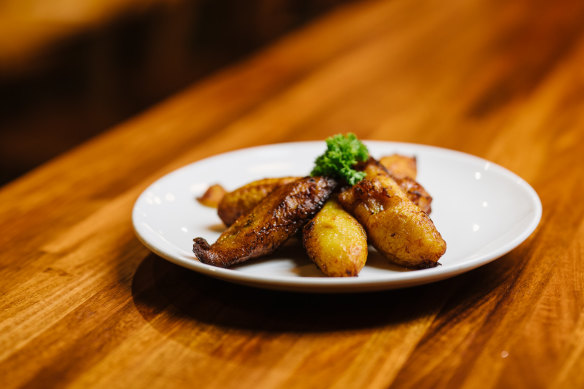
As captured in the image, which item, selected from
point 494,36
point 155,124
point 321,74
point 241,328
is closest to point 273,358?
point 241,328

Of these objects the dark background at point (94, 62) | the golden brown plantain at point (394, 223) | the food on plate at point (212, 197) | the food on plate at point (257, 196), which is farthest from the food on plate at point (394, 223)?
the dark background at point (94, 62)

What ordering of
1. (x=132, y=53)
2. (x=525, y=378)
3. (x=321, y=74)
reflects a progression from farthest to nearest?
A: 1. (x=132, y=53)
2. (x=321, y=74)
3. (x=525, y=378)

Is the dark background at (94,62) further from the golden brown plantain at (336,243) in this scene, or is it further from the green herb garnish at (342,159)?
the golden brown plantain at (336,243)

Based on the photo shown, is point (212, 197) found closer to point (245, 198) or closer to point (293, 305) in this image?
point (245, 198)

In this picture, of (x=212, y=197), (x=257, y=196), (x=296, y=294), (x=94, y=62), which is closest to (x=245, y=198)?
(x=257, y=196)

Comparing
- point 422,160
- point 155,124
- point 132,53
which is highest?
point 422,160

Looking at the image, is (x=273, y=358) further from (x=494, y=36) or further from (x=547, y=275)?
(x=494, y=36)

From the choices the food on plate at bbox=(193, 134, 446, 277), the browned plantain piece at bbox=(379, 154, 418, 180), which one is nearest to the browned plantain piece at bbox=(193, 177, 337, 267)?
the food on plate at bbox=(193, 134, 446, 277)
